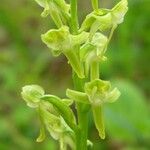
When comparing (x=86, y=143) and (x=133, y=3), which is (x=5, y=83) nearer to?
(x=133, y=3)

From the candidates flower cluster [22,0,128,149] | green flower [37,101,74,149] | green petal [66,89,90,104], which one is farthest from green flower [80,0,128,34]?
green flower [37,101,74,149]

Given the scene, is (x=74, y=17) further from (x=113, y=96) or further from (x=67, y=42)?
(x=113, y=96)

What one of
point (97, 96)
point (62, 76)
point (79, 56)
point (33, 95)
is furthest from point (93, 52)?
point (62, 76)

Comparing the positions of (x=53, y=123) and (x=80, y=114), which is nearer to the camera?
(x=80, y=114)

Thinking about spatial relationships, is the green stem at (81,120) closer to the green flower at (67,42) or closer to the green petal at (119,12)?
the green flower at (67,42)

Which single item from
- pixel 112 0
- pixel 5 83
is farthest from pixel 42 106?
pixel 112 0

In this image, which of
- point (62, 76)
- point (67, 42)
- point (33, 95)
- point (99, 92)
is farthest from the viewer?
point (62, 76)
